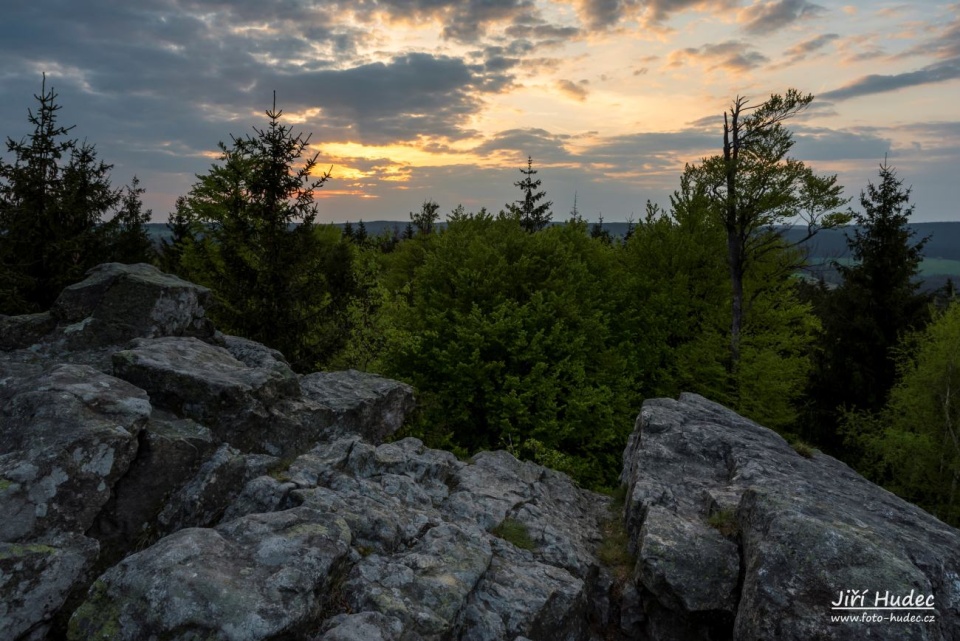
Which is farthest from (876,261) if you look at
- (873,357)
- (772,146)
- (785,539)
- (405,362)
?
(785,539)

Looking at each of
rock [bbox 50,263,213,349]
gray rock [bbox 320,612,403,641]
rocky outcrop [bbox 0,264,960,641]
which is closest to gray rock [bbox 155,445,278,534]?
rocky outcrop [bbox 0,264,960,641]

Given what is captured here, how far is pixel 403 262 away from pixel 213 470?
43186 mm

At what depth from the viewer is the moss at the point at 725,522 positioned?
9.77 m

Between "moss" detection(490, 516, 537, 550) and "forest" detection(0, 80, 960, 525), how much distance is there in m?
6.92

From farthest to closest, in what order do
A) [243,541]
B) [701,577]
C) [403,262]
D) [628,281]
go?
[403,262]
[628,281]
[701,577]
[243,541]

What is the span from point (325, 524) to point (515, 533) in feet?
13.9

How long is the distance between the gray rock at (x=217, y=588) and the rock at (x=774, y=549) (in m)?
5.79

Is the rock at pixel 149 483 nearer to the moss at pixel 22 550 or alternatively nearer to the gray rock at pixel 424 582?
the moss at pixel 22 550

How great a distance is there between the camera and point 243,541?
6652 mm

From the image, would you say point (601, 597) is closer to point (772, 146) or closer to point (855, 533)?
point (855, 533)

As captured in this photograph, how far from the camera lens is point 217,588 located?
5676 millimetres

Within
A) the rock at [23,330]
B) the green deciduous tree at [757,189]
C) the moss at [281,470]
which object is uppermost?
the green deciduous tree at [757,189]

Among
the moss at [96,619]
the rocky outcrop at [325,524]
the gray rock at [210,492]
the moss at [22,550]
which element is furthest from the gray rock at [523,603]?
the moss at [22,550]

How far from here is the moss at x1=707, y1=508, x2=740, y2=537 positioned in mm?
9773
